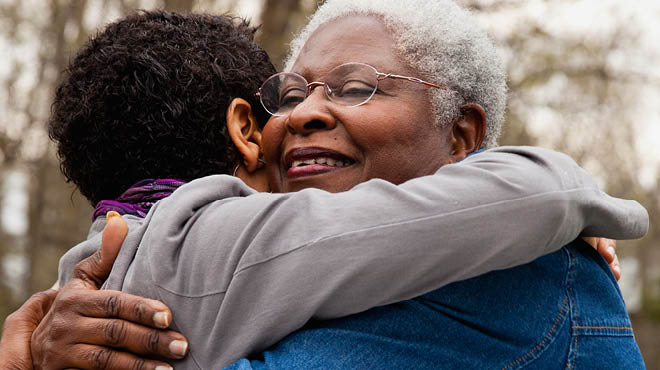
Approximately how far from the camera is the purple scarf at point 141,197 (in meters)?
2.48

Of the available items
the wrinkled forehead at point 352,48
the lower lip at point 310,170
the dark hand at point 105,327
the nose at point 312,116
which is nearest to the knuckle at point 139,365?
the dark hand at point 105,327

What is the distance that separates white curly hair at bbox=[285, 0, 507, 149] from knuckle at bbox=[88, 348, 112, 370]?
4.59 ft

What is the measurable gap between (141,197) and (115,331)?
57 centimetres

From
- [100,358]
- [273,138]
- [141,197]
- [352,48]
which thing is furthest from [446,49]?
[100,358]

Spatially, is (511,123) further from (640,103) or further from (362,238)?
(362,238)

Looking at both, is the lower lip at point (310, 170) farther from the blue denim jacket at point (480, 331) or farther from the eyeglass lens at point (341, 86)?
the blue denim jacket at point (480, 331)

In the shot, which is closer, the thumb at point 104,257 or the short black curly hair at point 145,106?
the thumb at point 104,257

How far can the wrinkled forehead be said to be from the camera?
276cm

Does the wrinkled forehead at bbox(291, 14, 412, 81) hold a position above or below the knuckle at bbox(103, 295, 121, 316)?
above

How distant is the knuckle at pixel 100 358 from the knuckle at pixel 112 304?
104 mm

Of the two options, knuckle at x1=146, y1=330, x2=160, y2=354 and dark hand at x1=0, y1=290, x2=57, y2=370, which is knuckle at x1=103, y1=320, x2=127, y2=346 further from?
dark hand at x1=0, y1=290, x2=57, y2=370

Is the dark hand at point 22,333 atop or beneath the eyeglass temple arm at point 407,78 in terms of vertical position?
beneath

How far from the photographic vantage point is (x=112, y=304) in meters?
2.11

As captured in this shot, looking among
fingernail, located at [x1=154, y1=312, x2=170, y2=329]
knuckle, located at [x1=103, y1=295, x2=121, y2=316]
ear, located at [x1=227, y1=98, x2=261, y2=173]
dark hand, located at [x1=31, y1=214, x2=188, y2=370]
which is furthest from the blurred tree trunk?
fingernail, located at [x1=154, y1=312, x2=170, y2=329]
